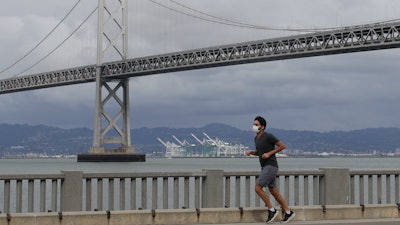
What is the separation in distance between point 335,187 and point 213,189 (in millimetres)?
2048

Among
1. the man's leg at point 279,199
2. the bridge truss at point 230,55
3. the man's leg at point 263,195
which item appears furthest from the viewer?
the bridge truss at point 230,55

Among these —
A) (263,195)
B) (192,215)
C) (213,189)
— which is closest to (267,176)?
(263,195)

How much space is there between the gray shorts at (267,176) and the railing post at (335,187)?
5.46 ft

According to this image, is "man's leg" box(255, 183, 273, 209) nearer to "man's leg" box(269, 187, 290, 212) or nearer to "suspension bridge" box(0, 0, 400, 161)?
"man's leg" box(269, 187, 290, 212)

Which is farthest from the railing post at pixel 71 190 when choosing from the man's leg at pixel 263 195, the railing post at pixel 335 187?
the railing post at pixel 335 187

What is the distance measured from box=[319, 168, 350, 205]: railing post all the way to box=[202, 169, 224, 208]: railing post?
1.78 metres

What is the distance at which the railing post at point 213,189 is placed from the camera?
1319cm

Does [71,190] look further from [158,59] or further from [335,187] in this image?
[158,59]

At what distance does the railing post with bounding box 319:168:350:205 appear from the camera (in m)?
13.9

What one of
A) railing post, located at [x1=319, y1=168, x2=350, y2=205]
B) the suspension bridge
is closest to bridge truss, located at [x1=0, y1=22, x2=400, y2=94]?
the suspension bridge

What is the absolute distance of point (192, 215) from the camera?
12.6 metres

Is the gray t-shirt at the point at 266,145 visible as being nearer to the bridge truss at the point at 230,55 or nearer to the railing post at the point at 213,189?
the railing post at the point at 213,189

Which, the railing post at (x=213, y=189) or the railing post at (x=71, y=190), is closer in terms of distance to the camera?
the railing post at (x=71, y=190)

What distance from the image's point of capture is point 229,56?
8738cm
